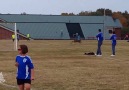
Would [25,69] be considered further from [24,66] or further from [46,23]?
[46,23]

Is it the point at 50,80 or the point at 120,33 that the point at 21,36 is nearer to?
the point at 120,33

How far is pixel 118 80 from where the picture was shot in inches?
605

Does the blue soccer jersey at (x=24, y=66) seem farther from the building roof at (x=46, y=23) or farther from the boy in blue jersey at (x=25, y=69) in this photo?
the building roof at (x=46, y=23)

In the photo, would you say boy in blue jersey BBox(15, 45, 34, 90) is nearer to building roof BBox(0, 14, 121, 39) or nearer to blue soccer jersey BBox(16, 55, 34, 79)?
blue soccer jersey BBox(16, 55, 34, 79)

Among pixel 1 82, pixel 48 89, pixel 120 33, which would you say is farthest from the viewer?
pixel 120 33

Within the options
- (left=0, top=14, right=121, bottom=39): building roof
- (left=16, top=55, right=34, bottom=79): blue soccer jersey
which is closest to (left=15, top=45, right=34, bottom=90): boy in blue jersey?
(left=16, top=55, right=34, bottom=79): blue soccer jersey

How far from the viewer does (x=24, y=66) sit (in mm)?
10133

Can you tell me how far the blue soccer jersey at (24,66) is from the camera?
1012cm

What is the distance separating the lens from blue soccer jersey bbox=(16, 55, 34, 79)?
1012 cm

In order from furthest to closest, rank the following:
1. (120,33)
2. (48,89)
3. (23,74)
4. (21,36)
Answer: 1. (120,33)
2. (21,36)
3. (48,89)
4. (23,74)

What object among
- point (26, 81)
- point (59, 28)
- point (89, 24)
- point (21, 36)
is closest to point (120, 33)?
point (89, 24)

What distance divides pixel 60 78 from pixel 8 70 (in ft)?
12.0

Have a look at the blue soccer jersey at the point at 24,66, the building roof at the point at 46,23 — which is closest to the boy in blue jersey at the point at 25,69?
the blue soccer jersey at the point at 24,66

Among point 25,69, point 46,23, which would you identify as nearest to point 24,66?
point 25,69
